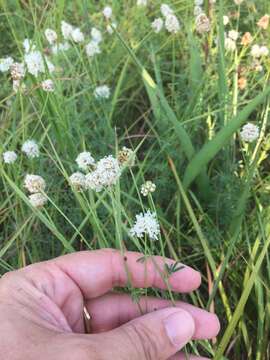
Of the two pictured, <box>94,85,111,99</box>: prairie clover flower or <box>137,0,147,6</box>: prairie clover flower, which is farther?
<box>137,0,147,6</box>: prairie clover flower

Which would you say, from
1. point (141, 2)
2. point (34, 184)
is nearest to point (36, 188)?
point (34, 184)

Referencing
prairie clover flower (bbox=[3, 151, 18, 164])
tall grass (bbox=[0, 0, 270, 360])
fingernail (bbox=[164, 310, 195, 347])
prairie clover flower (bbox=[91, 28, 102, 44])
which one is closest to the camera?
fingernail (bbox=[164, 310, 195, 347])

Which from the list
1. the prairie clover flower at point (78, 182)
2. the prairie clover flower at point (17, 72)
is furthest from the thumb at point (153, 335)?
the prairie clover flower at point (17, 72)

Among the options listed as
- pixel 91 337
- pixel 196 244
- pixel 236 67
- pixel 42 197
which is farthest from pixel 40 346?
pixel 236 67

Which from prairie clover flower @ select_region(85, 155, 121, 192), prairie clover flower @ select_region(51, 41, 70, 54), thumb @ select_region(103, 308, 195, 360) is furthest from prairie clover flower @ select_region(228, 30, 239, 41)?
thumb @ select_region(103, 308, 195, 360)

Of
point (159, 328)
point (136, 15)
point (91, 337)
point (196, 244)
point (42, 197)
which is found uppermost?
point (136, 15)

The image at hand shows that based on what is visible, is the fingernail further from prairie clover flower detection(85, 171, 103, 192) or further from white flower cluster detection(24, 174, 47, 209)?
white flower cluster detection(24, 174, 47, 209)

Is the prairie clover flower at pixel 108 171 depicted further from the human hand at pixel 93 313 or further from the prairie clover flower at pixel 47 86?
the prairie clover flower at pixel 47 86

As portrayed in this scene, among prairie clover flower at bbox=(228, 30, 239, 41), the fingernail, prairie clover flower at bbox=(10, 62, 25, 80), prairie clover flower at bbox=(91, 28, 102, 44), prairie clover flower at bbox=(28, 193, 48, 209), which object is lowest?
the fingernail

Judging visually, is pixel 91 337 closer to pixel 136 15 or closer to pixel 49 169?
pixel 49 169
